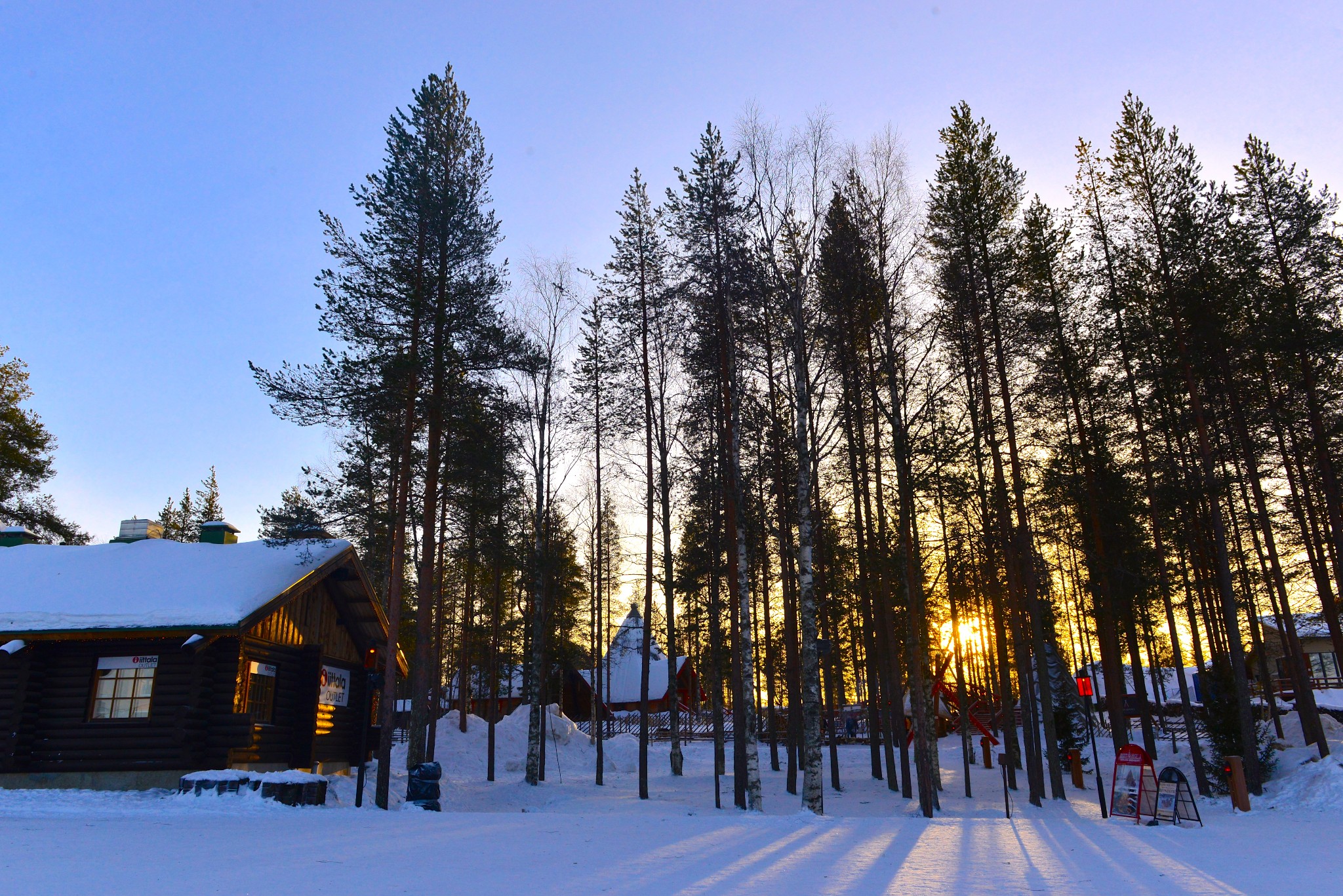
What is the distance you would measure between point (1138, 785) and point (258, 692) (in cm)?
1973

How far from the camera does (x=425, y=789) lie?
1603 cm

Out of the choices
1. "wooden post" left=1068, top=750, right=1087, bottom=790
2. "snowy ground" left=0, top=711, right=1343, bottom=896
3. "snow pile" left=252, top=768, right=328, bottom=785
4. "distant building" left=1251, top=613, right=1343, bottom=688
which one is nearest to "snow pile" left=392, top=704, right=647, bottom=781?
"snowy ground" left=0, top=711, right=1343, bottom=896

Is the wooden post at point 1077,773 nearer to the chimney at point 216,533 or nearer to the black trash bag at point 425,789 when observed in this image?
the black trash bag at point 425,789

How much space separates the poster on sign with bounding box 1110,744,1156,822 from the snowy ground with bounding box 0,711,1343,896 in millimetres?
912

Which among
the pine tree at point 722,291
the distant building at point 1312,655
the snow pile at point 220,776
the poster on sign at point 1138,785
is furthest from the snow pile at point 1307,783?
the distant building at point 1312,655

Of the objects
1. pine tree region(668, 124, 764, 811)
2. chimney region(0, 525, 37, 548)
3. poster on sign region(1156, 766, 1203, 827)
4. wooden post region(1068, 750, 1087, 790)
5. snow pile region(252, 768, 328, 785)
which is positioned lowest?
wooden post region(1068, 750, 1087, 790)

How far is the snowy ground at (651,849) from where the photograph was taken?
275 inches

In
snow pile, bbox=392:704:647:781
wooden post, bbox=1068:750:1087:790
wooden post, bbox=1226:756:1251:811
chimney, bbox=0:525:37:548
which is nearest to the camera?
wooden post, bbox=1226:756:1251:811

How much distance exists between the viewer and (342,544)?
68.9 feet

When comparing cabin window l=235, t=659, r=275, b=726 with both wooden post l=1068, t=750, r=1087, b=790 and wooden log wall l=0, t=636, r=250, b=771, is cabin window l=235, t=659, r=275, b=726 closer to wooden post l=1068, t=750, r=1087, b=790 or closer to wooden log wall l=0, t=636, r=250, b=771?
wooden log wall l=0, t=636, r=250, b=771

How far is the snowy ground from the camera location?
22.9 ft

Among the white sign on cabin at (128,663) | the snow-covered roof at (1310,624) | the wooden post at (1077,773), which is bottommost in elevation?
the wooden post at (1077,773)

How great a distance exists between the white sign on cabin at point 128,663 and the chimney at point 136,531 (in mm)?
5468

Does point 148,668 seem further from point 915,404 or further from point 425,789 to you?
point 915,404
